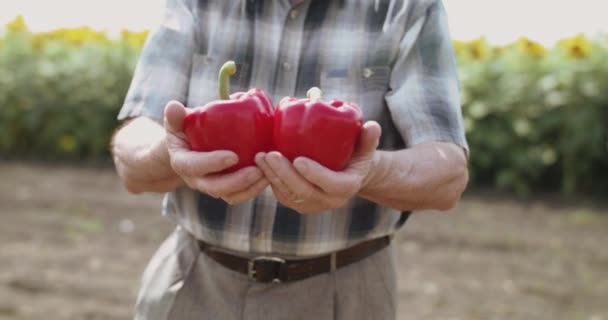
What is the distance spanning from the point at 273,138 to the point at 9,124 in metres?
8.35

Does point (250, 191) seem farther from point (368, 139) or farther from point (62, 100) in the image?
point (62, 100)

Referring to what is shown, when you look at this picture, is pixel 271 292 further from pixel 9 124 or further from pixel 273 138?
pixel 9 124

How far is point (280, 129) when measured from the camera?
6.27ft

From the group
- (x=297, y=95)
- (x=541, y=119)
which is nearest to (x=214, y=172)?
A: (x=297, y=95)

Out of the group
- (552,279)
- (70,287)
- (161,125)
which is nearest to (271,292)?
(161,125)

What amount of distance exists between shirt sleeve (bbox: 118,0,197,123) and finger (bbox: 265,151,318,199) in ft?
2.16

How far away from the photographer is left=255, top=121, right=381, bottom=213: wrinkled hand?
1803mm

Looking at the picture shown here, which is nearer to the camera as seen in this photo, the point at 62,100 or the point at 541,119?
the point at 541,119

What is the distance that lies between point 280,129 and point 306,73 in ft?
1.63

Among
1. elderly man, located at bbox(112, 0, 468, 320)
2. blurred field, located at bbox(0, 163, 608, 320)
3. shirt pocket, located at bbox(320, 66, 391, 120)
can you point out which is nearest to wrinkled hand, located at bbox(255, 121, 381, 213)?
elderly man, located at bbox(112, 0, 468, 320)

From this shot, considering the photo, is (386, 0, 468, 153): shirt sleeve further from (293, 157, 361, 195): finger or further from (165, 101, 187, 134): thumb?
(165, 101, 187, 134): thumb

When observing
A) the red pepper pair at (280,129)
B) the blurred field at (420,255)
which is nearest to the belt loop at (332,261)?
the red pepper pair at (280,129)

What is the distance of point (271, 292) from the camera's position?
2.41m

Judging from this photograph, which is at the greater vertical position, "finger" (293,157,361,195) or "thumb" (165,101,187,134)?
"thumb" (165,101,187,134)
